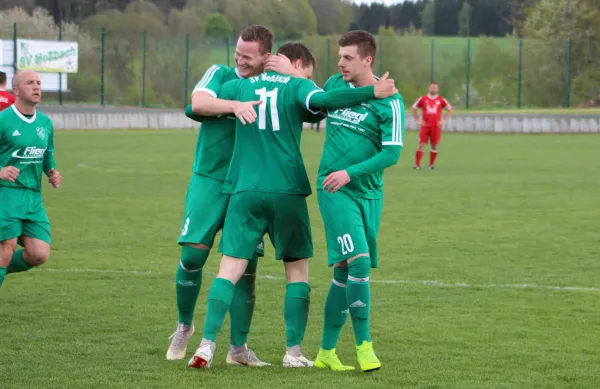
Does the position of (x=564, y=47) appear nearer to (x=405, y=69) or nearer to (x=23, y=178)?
(x=405, y=69)

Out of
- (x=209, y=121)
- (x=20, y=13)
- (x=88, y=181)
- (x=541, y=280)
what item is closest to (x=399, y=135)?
(x=209, y=121)

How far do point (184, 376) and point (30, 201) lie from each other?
93.1 inches

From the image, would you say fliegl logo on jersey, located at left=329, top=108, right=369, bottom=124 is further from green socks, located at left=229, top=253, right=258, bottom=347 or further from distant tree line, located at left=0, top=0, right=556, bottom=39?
distant tree line, located at left=0, top=0, right=556, bottom=39

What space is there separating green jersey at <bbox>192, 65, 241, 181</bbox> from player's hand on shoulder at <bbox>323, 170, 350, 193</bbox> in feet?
2.66

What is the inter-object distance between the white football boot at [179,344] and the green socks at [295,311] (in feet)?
2.32

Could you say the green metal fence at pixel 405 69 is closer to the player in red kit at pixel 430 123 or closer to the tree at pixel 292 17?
the tree at pixel 292 17

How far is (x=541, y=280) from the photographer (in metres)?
9.93

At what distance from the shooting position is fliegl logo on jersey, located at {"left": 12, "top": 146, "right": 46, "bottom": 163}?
786 cm

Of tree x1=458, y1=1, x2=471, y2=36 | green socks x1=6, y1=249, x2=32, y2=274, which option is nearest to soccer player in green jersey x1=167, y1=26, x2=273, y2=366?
green socks x1=6, y1=249, x2=32, y2=274

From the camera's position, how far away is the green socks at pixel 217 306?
20.8 ft

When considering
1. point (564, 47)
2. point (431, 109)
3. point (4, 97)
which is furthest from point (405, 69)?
point (4, 97)

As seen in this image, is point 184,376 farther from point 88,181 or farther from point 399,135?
point 88,181

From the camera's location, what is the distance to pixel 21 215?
25.6 feet

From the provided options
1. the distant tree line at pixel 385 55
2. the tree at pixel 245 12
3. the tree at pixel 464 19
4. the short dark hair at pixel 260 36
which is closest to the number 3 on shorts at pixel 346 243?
the short dark hair at pixel 260 36
